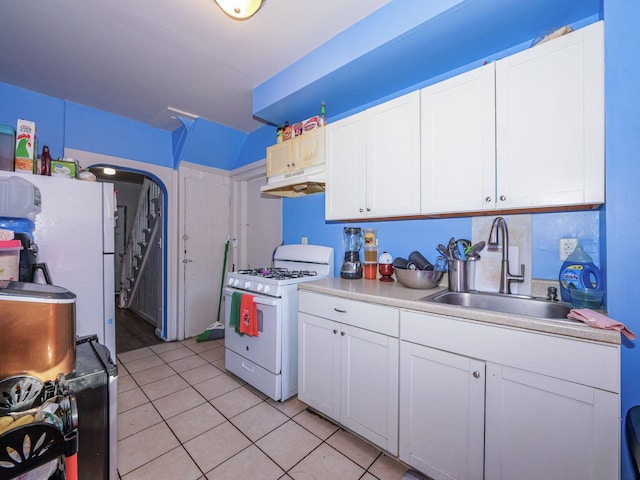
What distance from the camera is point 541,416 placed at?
3.51ft

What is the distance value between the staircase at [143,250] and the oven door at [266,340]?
2156 mm

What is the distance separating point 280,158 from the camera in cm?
252

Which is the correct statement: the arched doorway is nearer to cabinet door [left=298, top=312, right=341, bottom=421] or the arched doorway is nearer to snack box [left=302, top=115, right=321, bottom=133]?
snack box [left=302, top=115, right=321, bottom=133]

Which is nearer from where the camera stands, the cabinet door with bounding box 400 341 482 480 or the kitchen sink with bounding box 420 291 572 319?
the cabinet door with bounding box 400 341 482 480

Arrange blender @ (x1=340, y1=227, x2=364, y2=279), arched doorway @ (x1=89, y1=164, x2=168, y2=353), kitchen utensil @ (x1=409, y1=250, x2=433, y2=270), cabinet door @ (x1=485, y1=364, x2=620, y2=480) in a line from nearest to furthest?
cabinet door @ (x1=485, y1=364, x2=620, y2=480) → kitchen utensil @ (x1=409, y1=250, x2=433, y2=270) → blender @ (x1=340, y1=227, x2=364, y2=279) → arched doorway @ (x1=89, y1=164, x2=168, y2=353)

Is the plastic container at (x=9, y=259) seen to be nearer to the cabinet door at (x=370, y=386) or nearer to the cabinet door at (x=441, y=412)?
the cabinet door at (x=370, y=386)

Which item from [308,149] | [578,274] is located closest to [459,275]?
[578,274]

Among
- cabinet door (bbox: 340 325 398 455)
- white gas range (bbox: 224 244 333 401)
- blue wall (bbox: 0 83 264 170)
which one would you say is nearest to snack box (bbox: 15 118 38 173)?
blue wall (bbox: 0 83 264 170)

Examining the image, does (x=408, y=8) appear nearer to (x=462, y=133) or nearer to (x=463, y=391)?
(x=462, y=133)

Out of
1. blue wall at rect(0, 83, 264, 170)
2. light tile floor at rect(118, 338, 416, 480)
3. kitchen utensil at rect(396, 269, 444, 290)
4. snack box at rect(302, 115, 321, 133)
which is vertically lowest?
light tile floor at rect(118, 338, 416, 480)

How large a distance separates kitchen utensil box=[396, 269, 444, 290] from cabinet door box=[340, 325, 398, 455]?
Answer: 45 centimetres

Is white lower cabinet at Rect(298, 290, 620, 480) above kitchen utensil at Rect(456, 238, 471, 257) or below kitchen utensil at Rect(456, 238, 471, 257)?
below

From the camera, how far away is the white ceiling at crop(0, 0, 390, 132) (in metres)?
1.62

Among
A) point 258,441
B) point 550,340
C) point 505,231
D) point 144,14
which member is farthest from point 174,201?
point 550,340
